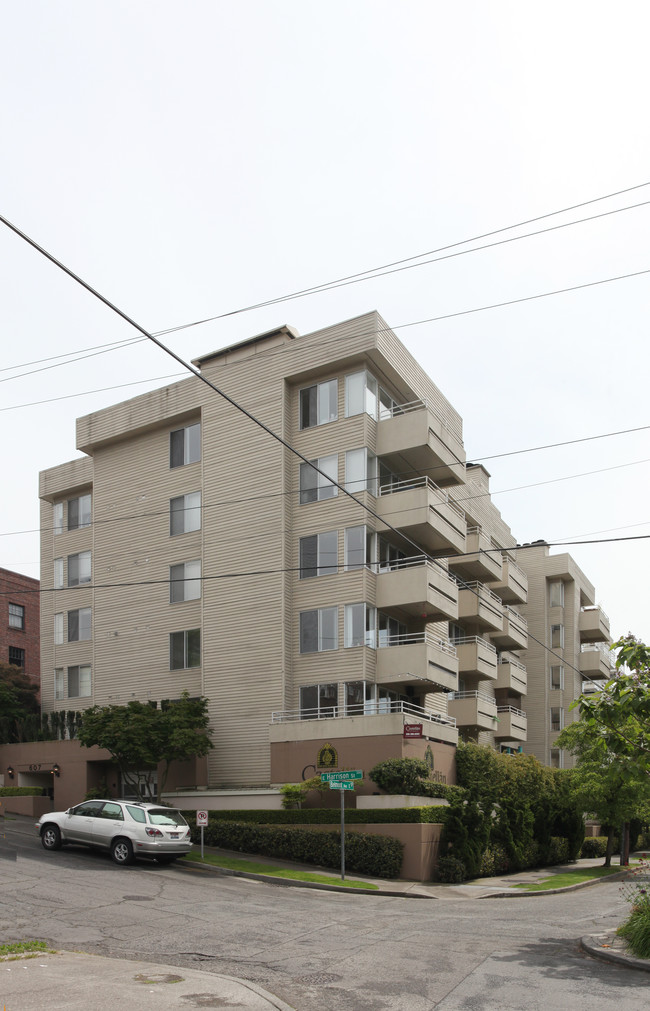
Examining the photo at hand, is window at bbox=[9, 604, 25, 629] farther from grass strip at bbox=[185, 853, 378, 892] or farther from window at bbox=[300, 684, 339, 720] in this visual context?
grass strip at bbox=[185, 853, 378, 892]

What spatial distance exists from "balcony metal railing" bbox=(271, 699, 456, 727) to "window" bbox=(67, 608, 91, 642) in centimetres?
1162

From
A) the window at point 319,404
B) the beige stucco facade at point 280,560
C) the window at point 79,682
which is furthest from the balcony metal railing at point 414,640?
the window at point 79,682

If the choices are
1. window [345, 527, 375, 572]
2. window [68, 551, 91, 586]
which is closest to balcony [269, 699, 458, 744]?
window [345, 527, 375, 572]

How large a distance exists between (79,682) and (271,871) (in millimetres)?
18212

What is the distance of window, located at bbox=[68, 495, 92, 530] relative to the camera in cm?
4344

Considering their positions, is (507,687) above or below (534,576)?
below

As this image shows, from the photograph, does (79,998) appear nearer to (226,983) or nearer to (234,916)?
(226,983)

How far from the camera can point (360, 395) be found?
35156mm

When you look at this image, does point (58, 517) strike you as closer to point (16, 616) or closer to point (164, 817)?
point (16, 616)

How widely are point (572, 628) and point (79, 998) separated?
51849 millimetres

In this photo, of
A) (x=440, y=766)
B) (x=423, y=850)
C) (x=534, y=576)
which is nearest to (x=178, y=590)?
(x=440, y=766)

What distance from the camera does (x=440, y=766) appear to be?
33438 mm

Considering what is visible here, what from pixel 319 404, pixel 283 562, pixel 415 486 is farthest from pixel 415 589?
pixel 319 404

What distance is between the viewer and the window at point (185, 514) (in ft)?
126
